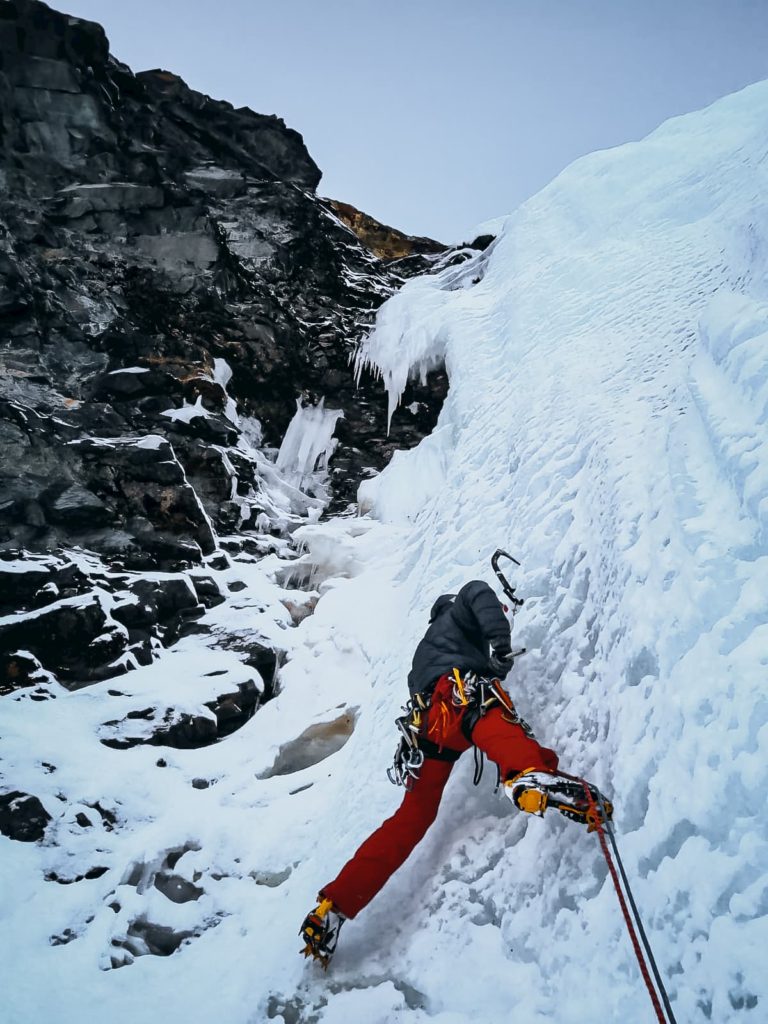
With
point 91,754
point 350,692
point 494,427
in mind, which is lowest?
point 91,754

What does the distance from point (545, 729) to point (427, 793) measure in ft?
1.85

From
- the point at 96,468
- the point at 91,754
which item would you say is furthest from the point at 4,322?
the point at 91,754

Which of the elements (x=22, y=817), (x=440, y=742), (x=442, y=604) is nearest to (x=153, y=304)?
(x=22, y=817)

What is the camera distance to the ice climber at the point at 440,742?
2268mm

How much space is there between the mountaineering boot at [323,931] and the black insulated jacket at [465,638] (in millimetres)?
931

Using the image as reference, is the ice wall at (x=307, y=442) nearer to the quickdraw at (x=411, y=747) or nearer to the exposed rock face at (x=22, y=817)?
the exposed rock face at (x=22, y=817)

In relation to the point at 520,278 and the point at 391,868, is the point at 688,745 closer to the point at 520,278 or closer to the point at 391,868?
the point at 391,868

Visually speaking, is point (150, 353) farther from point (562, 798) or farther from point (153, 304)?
point (562, 798)

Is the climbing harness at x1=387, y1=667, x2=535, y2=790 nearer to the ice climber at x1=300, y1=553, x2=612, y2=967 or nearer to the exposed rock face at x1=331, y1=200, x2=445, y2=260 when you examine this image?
the ice climber at x1=300, y1=553, x2=612, y2=967

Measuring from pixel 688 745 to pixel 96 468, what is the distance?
24.6 feet

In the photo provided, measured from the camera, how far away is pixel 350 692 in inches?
216

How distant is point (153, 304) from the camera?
426 inches

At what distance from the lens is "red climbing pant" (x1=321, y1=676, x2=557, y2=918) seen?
2.20m

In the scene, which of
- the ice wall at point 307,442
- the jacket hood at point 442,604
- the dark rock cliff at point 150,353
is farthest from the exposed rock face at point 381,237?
the jacket hood at point 442,604
